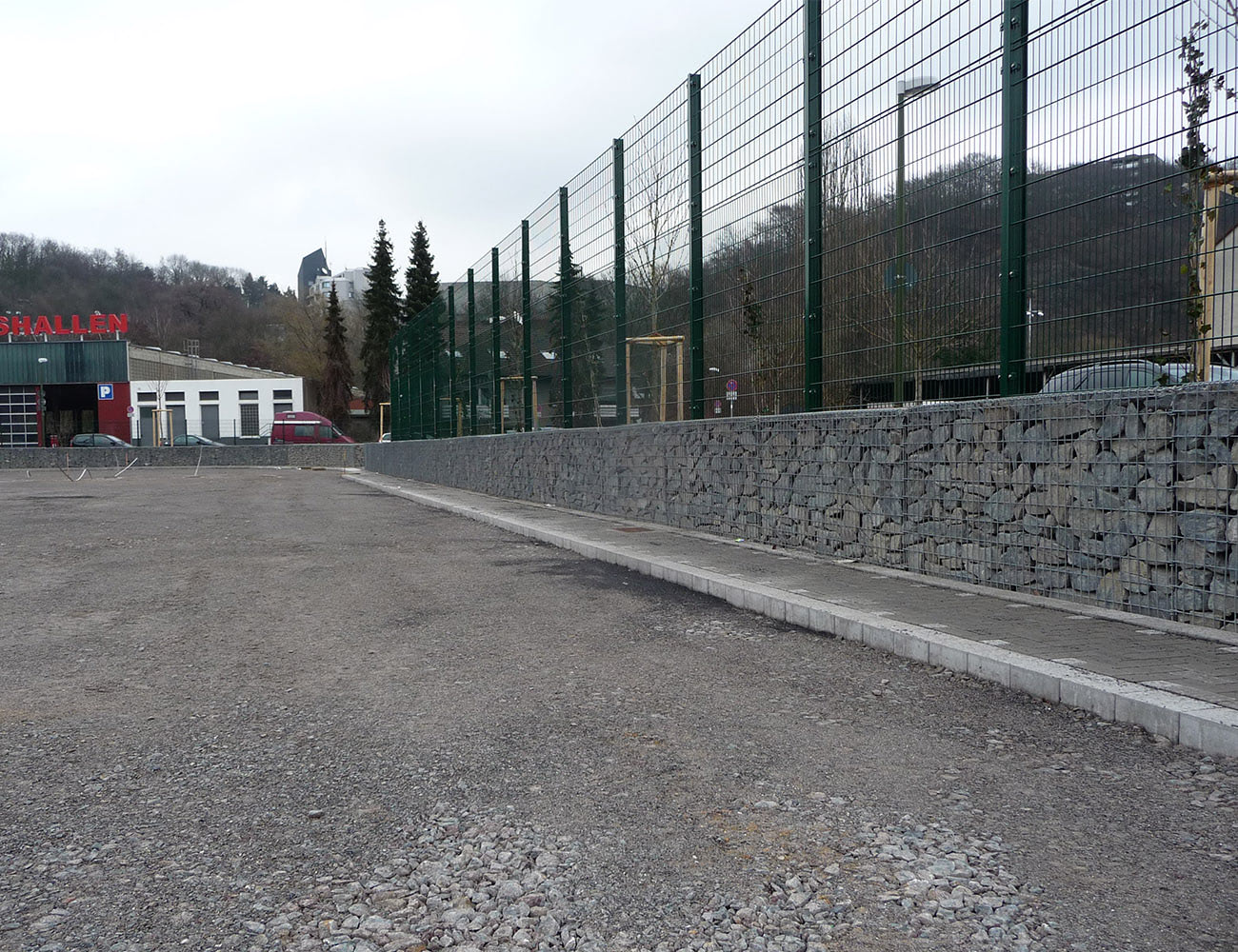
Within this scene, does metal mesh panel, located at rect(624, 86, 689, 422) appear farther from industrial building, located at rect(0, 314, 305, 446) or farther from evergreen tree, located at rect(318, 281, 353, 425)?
evergreen tree, located at rect(318, 281, 353, 425)

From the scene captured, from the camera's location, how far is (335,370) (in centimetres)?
8062

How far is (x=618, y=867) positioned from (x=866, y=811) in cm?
87

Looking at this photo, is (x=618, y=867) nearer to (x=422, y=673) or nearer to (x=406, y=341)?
(x=422, y=673)

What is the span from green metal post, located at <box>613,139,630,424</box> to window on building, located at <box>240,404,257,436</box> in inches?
2558

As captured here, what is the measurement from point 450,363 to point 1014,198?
19.4 metres

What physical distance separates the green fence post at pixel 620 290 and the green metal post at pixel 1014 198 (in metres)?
6.69

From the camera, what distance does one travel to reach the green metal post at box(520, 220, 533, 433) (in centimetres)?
1755

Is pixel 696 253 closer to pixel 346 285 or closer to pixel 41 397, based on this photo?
pixel 41 397

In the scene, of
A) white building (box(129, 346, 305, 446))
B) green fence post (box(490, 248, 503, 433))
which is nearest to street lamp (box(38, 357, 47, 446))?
white building (box(129, 346, 305, 446))

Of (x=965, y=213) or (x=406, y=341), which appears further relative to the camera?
(x=406, y=341)

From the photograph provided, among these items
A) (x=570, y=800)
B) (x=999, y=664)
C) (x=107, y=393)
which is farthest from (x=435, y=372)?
(x=107, y=393)

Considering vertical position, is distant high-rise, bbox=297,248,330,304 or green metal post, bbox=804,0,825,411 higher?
distant high-rise, bbox=297,248,330,304

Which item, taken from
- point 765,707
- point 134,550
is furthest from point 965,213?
point 134,550

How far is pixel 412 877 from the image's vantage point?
2766 mm
